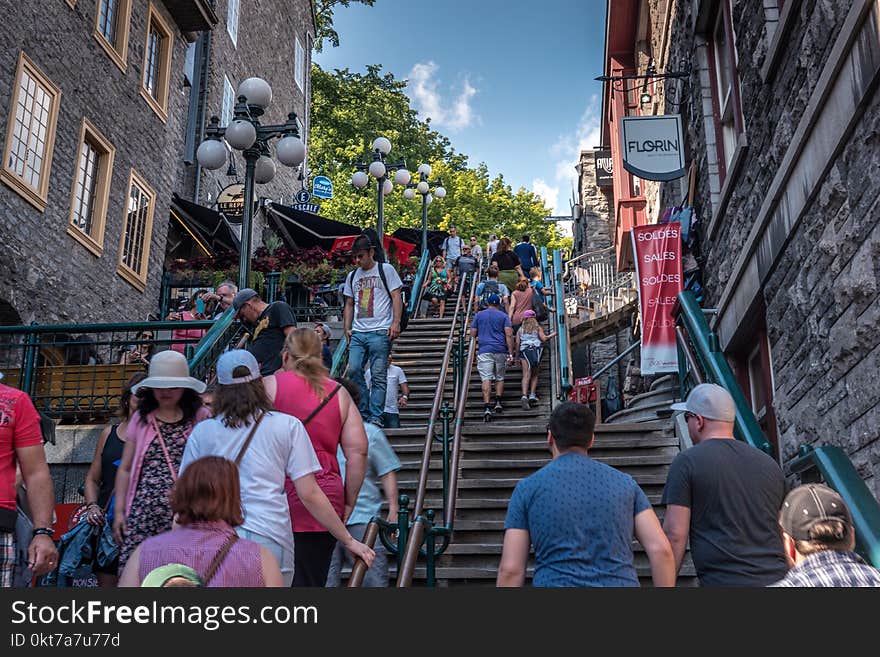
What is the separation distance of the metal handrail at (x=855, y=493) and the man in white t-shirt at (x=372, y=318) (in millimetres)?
5303

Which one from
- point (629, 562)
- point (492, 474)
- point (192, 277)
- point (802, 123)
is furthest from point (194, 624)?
point (192, 277)

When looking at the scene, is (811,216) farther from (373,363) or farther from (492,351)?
(492,351)

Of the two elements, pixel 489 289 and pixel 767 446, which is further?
pixel 489 289

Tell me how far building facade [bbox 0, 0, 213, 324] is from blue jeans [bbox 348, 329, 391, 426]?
631cm

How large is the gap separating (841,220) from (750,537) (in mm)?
2230

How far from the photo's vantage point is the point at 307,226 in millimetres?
25125

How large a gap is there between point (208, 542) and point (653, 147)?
9.18m

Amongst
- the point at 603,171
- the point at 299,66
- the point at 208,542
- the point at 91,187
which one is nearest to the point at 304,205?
the point at 299,66

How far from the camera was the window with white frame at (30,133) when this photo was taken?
12781 millimetres

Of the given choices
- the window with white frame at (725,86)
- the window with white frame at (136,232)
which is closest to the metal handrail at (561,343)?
the window with white frame at (725,86)

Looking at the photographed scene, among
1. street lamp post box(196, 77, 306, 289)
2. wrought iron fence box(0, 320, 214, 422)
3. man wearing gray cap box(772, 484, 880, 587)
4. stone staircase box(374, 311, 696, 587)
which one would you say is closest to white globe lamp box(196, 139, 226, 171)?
street lamp post box(196, 77, 306, 289)

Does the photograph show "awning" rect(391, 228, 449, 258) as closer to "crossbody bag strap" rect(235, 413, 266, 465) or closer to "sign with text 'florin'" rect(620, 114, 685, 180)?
"sign with text 'florin'" rect(620, 114, 685, 180)

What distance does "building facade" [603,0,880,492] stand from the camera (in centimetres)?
479

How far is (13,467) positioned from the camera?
4.26 meters
